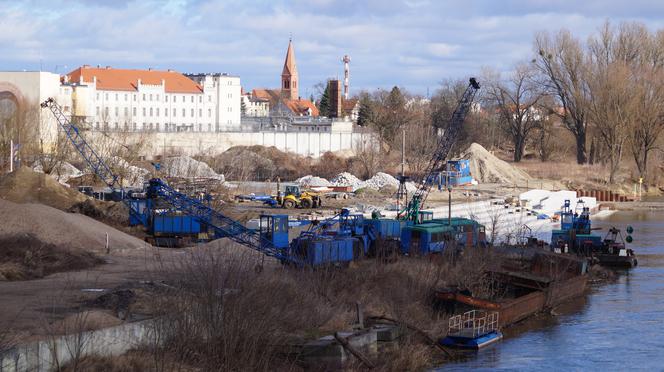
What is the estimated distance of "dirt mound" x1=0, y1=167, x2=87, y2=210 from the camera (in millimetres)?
44844

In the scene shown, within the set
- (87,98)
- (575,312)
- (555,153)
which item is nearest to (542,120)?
(555,153)

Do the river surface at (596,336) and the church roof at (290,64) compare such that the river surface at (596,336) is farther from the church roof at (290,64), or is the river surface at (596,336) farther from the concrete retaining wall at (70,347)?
the church roof at (290,64)

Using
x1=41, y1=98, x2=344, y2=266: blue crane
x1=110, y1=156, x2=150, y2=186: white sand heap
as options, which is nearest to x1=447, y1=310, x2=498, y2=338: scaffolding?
x1=41, y1=98, x2=344, y2=266: blue crane

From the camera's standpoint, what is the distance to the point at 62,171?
6316 centimetres

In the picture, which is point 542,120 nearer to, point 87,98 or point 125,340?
point 87,98

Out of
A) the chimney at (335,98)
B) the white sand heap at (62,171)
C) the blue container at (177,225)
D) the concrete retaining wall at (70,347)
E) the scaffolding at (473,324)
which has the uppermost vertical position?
the chimney at (335,98)

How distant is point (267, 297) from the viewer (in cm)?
2067

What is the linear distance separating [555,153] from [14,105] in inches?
2180

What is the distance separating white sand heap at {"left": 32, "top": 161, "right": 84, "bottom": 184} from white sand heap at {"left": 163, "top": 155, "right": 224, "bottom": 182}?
5.59 metres

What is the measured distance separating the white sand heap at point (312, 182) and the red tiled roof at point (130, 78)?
33909 millimetres

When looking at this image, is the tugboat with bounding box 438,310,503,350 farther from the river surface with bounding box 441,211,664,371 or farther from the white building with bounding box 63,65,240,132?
the white building with bounding box 63,65,240,132

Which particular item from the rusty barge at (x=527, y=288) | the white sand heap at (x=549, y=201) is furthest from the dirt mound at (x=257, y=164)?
the rusty barge at (x=527, y=288)

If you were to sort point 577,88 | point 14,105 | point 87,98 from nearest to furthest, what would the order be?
point 14,105 < point 577,88 < point 87,98

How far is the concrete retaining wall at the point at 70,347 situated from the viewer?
54.7 feet
